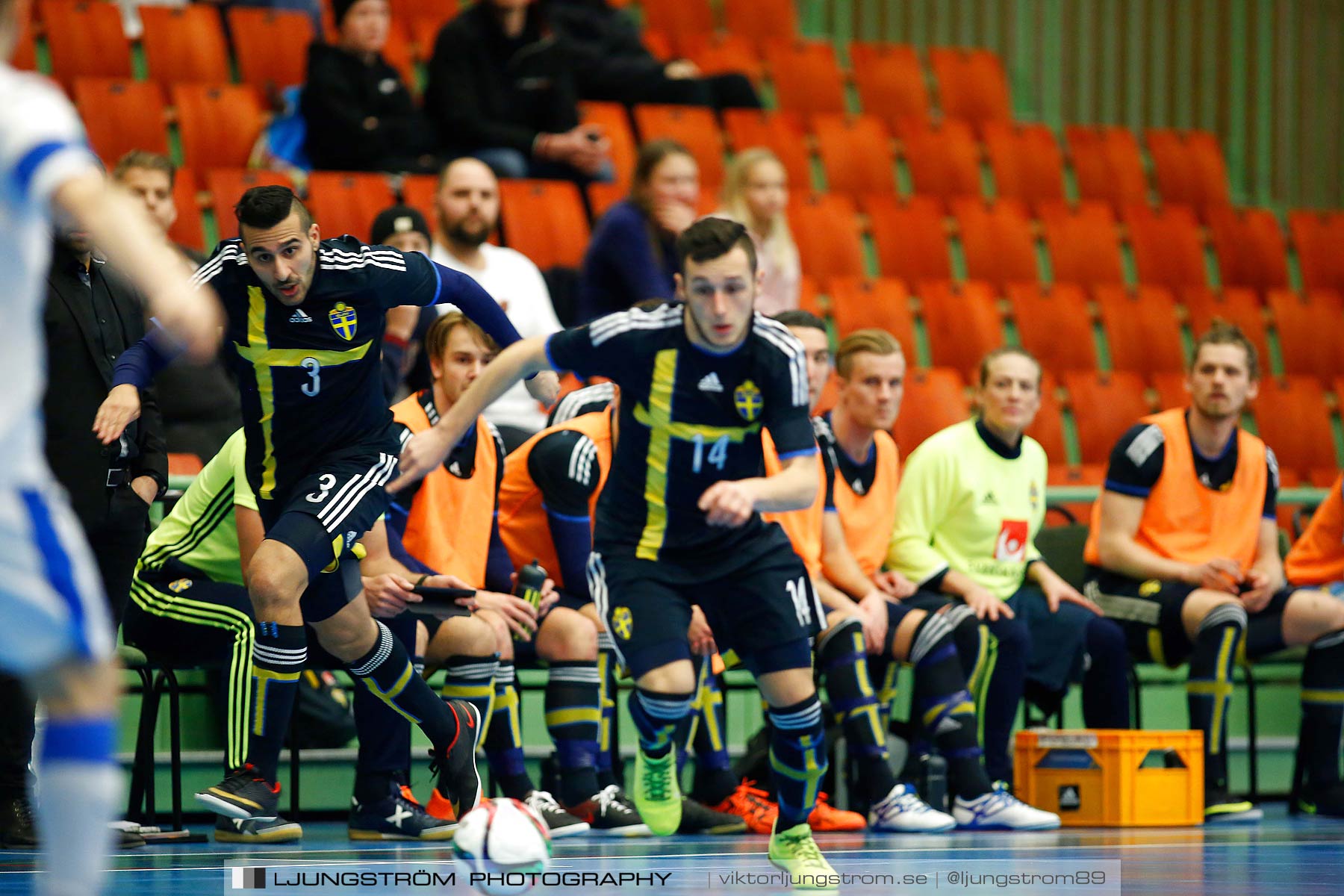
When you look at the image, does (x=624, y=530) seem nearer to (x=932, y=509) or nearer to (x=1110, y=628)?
(x=932, y=509)

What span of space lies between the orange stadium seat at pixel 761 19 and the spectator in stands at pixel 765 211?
446cm

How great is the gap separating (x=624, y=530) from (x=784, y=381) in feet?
2.02

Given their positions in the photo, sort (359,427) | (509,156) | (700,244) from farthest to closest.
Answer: (509,156), (359,427), (700,244)

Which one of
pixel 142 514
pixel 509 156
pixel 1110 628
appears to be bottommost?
pixel 1110 628

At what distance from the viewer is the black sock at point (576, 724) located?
5781mm

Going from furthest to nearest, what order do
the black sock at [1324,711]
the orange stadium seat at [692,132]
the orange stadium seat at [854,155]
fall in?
the orange stadium seat at [854,155] < the orange stadium seat at [692,132] < the black sock at [1324,711]

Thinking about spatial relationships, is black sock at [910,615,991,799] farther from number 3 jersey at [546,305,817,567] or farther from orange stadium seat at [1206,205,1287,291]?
orange stadium seat at [1206,205,1287,291]

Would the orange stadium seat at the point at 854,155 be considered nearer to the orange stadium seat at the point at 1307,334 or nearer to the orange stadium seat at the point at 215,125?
the orange stadium seat at the point at 1307,334

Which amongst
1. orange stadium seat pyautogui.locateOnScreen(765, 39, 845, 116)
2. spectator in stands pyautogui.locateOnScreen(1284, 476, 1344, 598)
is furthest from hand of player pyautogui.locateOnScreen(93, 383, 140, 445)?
orange stadium seat pyautogui.locateOnScreen(765, 39, 845, 116)

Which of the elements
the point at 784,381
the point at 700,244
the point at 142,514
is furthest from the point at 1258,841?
the point at 142,514

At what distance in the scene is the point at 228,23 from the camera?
9.35 m

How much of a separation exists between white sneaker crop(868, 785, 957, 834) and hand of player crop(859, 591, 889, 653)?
1.74 ft

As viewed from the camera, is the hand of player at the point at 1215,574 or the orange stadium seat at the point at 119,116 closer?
the hand of player at the point at 1215,574

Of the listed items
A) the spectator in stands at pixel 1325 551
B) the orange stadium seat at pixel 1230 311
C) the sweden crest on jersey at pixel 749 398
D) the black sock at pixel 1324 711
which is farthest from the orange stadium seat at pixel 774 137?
the sweden crest on jersey at pixel 749 398
